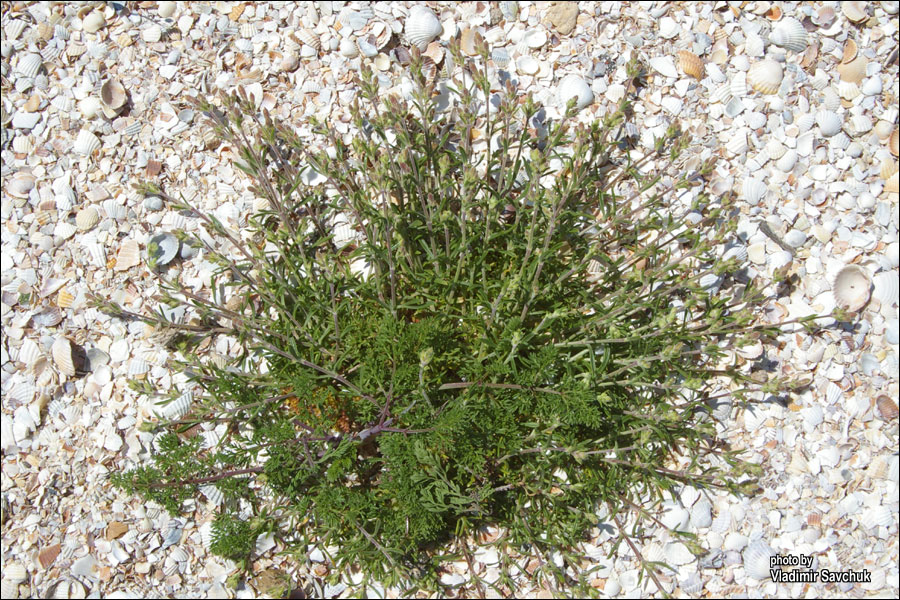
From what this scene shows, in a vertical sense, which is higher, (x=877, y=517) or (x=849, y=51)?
(x=849, y=51)

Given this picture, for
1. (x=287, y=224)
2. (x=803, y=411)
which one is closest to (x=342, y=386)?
(x=287, y=224)

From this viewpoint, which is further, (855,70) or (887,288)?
(855,70)

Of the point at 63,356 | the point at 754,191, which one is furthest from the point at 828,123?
the point at 63,356

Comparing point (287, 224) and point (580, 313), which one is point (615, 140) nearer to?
point (580, 313)

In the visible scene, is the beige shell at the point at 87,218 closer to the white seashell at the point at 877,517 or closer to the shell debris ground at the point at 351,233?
the shell debris ground at the point at 351,233

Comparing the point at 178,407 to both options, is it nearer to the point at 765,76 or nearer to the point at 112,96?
the point at 112,96

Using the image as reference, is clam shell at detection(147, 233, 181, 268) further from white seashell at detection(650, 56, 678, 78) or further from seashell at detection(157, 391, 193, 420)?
white seashell at detection(650, 56, 678, 78)

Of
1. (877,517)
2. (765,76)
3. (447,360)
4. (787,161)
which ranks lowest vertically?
(877,517)
